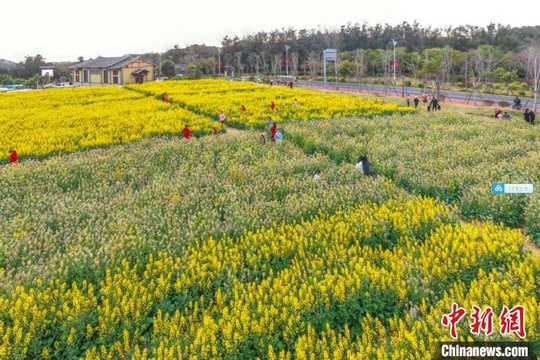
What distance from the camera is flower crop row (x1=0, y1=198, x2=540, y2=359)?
5.51 m

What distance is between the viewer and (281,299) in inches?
248

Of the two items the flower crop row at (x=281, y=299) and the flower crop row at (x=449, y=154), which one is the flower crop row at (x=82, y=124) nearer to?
the flower crop row at (x=449, y=154)

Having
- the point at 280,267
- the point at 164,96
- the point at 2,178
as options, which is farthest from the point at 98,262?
the point at 164,96

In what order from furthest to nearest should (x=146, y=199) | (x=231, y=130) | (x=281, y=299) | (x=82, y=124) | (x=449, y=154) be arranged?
1. (x=231, y=130)
2. (x=82, y=124)
3. (x=449, y=154)
4. (x=146, y=199)
5. (x=281, y=299)

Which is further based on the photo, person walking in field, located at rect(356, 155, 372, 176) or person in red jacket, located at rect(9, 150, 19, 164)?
person in red jacket, located at rect(9, 150, 19, 164)

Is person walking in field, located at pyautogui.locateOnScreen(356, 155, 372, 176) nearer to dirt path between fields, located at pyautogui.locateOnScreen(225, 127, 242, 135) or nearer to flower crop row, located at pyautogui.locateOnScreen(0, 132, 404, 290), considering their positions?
flower crop row, located at pyautogui.locateOnScreen(0, 132, 404, 290)

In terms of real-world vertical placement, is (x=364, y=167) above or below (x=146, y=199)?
above

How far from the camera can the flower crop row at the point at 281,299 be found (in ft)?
18.1

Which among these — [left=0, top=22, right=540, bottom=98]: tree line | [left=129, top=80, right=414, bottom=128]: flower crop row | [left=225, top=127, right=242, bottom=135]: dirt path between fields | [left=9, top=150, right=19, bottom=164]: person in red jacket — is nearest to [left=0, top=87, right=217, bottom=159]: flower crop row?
[left=9, top=150, right=19, bottom=164]: person in red jacket

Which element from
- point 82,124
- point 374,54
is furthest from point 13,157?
point 374,54

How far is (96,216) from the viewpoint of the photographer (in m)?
9.97

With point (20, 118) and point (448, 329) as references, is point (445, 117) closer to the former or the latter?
point (448, 329)

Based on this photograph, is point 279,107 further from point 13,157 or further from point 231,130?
point 13,157

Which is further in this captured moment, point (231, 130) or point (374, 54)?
point (374, 54)
